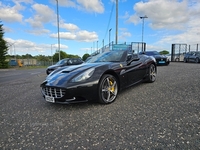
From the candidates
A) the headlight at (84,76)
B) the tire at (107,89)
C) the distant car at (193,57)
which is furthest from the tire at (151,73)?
the distant car at (193,57)

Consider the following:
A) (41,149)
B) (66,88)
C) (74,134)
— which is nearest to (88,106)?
(66,88)

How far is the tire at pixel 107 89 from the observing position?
10.2ft

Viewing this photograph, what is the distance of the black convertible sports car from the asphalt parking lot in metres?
0.26

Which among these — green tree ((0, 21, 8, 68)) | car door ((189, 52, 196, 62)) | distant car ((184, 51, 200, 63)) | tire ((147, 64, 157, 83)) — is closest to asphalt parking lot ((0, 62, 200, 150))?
tire ((147, 64, 157, 83))

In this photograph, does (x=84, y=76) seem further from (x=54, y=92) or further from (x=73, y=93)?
(x=54, y=92)

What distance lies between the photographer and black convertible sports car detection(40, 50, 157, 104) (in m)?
2.84

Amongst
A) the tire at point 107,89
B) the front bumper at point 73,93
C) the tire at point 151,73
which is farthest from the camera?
the tire at point 151,73

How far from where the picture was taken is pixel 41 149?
5.74ft

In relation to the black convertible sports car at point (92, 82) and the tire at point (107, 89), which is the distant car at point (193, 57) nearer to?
the black convertible sports car at point (92, 82)

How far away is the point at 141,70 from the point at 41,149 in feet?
11.8

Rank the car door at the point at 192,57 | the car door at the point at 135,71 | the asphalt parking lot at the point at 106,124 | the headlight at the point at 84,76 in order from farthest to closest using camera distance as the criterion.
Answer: the car door at the point at 192,57 < the car door at the point at 135,71 < the headlight at the point at 84,76 < the asphalt parking lot at the point at 106,124

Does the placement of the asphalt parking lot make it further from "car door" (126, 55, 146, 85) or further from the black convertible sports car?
"car door" (126, 55, 146, 85)

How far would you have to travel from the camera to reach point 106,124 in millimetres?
2326

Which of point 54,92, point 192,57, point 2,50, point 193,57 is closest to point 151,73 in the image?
point 54,92
